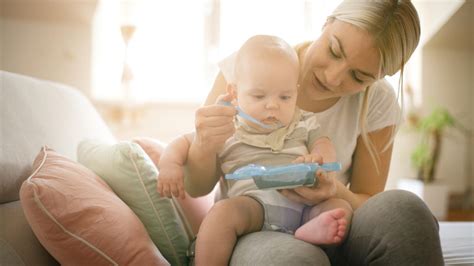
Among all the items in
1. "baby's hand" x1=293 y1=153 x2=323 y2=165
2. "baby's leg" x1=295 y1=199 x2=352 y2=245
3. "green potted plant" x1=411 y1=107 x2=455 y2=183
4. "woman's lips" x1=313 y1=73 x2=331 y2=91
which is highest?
"woman's lips" x1=313 y1=73 x2=331 y2=91

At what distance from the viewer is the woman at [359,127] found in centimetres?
73

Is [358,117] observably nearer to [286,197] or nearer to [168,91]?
[286,197]

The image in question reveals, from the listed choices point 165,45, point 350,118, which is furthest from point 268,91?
point 165,45

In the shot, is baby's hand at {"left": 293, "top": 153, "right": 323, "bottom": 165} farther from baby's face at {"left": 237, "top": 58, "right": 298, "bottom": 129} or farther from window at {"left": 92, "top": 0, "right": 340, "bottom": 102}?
window at {"left": 92, "top": 0, "right": 340, "bottom": 102}

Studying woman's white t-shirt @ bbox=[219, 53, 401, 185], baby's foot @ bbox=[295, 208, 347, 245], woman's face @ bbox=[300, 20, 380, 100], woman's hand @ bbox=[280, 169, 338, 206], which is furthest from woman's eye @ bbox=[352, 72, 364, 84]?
baby's foot @ bbox=[295, 208, 347, 245]

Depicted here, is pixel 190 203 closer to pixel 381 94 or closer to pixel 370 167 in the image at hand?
pixel 370 167

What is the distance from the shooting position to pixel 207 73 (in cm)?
344

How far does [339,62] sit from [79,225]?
0.67 meters

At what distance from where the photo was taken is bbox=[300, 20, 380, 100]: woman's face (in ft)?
3.29

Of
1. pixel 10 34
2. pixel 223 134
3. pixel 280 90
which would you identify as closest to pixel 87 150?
pixel 223 134

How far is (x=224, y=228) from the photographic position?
0.83 meters

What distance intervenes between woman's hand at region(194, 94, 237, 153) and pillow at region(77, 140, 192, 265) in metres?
0.18

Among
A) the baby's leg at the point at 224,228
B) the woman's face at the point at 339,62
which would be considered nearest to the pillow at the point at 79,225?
the baby's leg at the point at 224,228

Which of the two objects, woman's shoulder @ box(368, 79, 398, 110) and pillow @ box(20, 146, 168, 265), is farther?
woman's shoulder @ box(368, 79, 398, 110)
